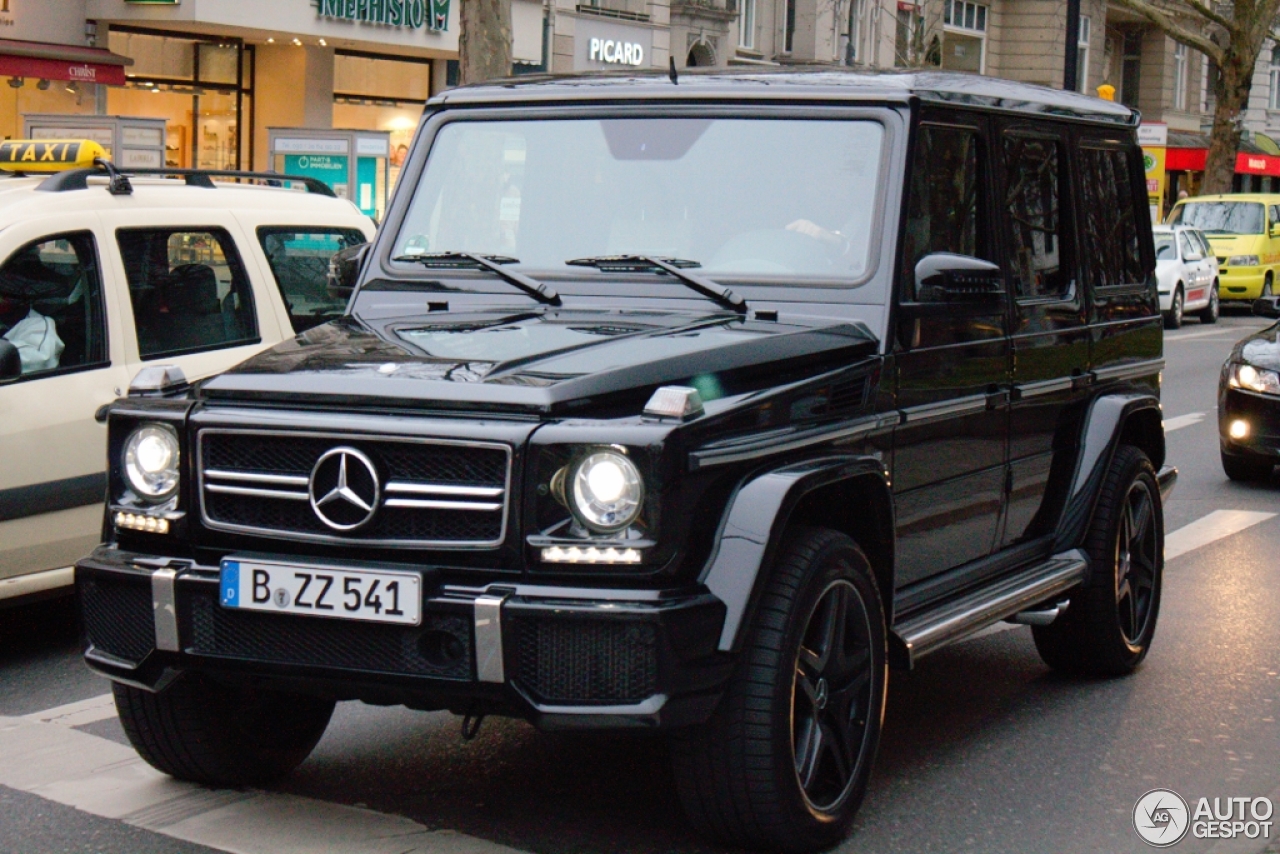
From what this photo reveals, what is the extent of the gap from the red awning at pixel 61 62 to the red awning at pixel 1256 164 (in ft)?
146

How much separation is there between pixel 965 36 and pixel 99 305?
48820 mm

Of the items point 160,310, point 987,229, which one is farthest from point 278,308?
point 987,229

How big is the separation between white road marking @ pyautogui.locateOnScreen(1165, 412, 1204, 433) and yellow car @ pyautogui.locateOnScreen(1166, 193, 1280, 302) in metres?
17.8

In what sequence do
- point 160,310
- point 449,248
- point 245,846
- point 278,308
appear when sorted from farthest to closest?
point 278,308
point 160,310
point 449,248
point 245,846

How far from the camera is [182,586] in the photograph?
4.34m

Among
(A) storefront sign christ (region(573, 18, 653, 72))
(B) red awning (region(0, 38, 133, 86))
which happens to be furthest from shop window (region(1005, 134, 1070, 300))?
(A) storefront sign christ (region(573, 18, 653, 72))

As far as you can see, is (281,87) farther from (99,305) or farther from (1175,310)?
(99,305)

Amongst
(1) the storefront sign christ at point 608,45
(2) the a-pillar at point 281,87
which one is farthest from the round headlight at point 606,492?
(1) the storefront sign christ at point 608,45

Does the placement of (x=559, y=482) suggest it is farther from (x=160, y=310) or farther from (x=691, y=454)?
(x=160, y=310)

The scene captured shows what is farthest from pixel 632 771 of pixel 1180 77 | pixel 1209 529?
pixel 1180 77

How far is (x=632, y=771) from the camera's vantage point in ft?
17.7

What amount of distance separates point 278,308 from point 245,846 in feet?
11.8

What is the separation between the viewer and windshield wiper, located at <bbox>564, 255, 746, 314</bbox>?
16.9 ft

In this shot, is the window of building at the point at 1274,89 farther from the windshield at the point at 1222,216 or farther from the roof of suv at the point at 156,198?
the roof of suv at the point at 156,198
